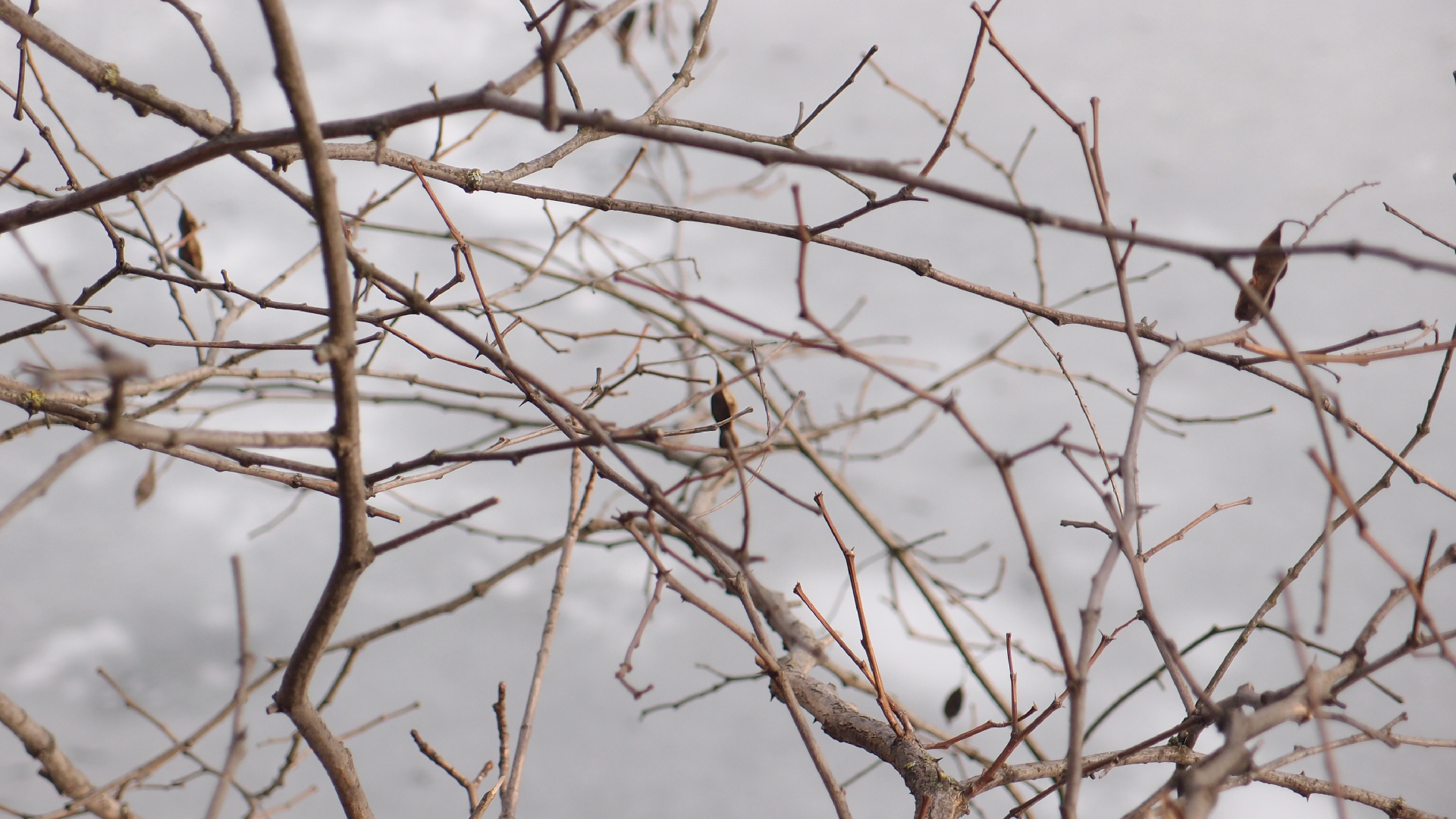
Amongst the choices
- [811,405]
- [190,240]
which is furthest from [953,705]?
[190,240]

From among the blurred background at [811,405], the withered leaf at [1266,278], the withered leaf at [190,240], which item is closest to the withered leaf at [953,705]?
the blurred background at [811,405]

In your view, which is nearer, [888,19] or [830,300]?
[830,300]

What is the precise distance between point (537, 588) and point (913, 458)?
631mm

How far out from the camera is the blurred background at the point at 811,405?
49.8 inches

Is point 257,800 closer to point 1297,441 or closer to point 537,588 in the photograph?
point 537,588

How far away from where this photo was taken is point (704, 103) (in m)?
2.04

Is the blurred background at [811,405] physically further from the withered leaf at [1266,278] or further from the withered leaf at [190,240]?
the withered leaf at [1266,278]

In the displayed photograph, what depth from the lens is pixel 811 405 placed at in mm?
1691

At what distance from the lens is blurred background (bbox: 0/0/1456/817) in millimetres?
1265

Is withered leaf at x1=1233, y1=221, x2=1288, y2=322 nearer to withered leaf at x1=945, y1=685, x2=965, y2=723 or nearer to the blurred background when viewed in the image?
the blurred background

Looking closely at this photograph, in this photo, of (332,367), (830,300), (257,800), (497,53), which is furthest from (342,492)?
(497,53)

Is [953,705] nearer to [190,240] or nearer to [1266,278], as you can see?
[1266,278]

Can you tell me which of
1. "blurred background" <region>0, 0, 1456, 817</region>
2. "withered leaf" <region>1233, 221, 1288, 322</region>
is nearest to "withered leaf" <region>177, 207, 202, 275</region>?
"blurred background" <region>0, 0, 1456, 817</region>

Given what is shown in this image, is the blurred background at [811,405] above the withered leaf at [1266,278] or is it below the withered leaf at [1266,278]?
above
